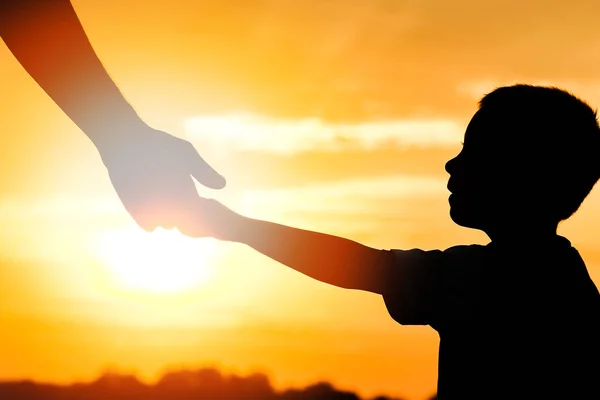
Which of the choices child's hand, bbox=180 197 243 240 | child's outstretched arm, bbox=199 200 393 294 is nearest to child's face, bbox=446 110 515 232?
child's outstretched arm, bbox=199 200 393 294

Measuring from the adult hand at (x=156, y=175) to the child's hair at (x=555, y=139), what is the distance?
1222 mm

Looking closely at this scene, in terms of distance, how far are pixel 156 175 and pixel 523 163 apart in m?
1.65

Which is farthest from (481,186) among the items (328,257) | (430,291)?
(328,257)

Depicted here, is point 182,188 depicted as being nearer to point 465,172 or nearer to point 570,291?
point 465,172

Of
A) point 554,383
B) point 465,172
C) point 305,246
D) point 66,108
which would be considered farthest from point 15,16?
point 554,383

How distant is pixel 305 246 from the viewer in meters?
3.07

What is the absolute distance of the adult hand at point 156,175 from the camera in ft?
12.4

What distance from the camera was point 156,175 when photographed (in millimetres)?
3963

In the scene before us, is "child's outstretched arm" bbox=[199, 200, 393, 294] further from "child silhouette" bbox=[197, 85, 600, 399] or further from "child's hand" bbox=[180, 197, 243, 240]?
"child's hand" bbox=[180, 197, 243, 240]

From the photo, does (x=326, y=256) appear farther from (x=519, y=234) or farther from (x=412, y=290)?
(x=519, y=234)

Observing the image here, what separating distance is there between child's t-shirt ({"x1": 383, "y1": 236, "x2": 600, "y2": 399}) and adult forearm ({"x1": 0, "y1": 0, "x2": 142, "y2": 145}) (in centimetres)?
174

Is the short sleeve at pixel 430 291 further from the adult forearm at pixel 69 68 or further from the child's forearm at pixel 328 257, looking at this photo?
the adult forearm at pixel 69 68

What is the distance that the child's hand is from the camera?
10.9ft

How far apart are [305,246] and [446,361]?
62 cm
